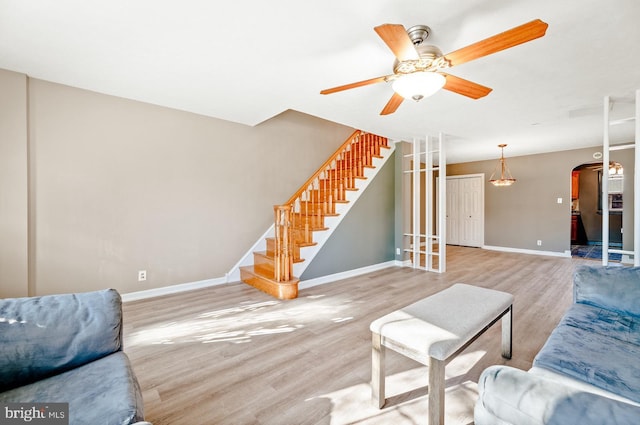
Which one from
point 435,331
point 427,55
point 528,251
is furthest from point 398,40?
point 528,251

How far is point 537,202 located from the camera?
684 centimetres

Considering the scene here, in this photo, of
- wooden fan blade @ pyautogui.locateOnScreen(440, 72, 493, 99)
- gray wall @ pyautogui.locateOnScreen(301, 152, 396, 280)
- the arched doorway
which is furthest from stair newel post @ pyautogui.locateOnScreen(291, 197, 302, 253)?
the arched doorway

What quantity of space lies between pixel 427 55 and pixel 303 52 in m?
1.00

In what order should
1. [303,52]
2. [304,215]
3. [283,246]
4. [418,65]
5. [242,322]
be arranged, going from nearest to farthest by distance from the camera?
[418,65]
[303,52]
[242,322]
[283,246]
[304,215]

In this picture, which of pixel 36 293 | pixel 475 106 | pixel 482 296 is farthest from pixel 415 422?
pixel 36 293

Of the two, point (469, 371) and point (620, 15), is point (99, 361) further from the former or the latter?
point (620, 15)

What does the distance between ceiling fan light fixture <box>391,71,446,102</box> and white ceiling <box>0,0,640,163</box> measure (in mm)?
392

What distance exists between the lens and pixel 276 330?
2672mm

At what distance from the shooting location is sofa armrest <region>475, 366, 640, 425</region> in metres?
0.64

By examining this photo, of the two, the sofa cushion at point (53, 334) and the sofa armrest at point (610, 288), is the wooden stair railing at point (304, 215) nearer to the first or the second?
the sofa cushion at point (53, 334)

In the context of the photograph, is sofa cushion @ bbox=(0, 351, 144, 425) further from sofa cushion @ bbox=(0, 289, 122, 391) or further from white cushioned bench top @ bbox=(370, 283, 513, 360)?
white cushioned bench top @ bbox=(370, 283, 513, 360)

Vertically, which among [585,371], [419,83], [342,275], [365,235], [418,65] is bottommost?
[342,275]

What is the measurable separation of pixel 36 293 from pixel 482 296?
14.5 ft

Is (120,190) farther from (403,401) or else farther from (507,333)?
(507,333)
